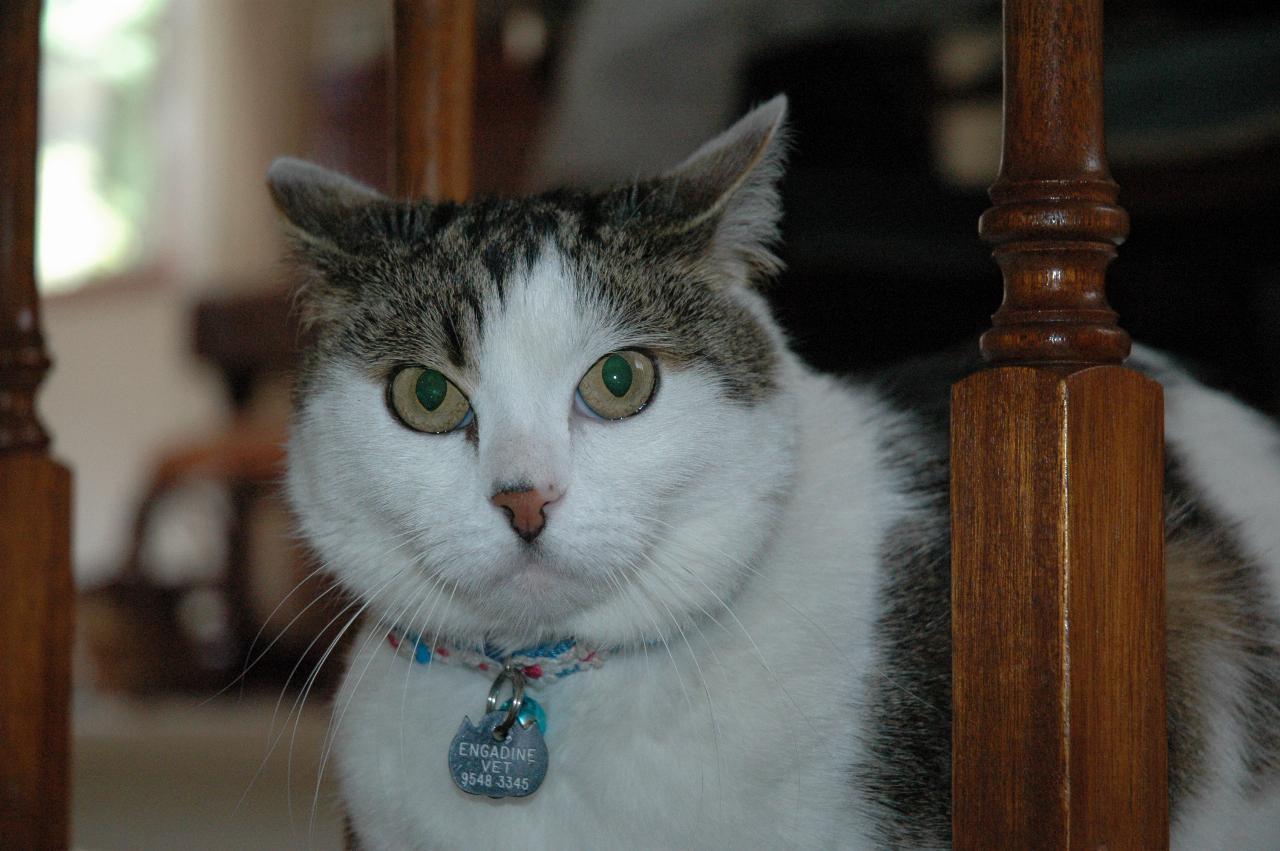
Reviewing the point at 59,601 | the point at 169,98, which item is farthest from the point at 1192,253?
the point at 169,98

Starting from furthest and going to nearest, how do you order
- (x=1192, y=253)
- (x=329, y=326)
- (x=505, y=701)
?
1. (x=1192, y=253)
2. (x=329, y=326)
3. (x=505, y=701)

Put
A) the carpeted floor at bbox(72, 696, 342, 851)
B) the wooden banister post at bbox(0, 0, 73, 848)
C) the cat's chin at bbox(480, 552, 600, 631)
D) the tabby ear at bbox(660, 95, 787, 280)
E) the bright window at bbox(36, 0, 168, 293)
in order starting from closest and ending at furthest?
the cat's chin at bbox(480, 552, 600, 631), the tabby ear at bbox(660, 95, 787, 280), the wooden banister post at bbox(0, 0, 73, 848), the carpeted floor at bbox(72, 696, 342, 851), the bright window at bbox(36, 0, 168, 293)

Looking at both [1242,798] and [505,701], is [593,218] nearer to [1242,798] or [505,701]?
[505,701]

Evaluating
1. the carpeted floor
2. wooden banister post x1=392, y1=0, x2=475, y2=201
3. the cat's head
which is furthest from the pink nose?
wooden banister post x1=392, y1=0, x2=475, y2=201

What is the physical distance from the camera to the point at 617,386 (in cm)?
92

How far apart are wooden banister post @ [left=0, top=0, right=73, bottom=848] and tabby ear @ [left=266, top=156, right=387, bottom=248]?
0.37 m

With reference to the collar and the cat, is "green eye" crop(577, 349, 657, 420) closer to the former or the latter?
the cat

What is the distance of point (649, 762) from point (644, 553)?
0.51ft

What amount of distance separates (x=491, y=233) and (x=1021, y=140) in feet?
1.39

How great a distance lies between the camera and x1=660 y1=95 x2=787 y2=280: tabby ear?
0.98 metres

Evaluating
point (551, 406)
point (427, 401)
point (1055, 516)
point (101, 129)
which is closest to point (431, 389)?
→ point (427, 401)

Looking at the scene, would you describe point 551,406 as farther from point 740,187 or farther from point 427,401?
point 740,187

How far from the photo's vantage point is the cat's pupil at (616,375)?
0.92 metres

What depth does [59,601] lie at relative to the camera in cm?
125
